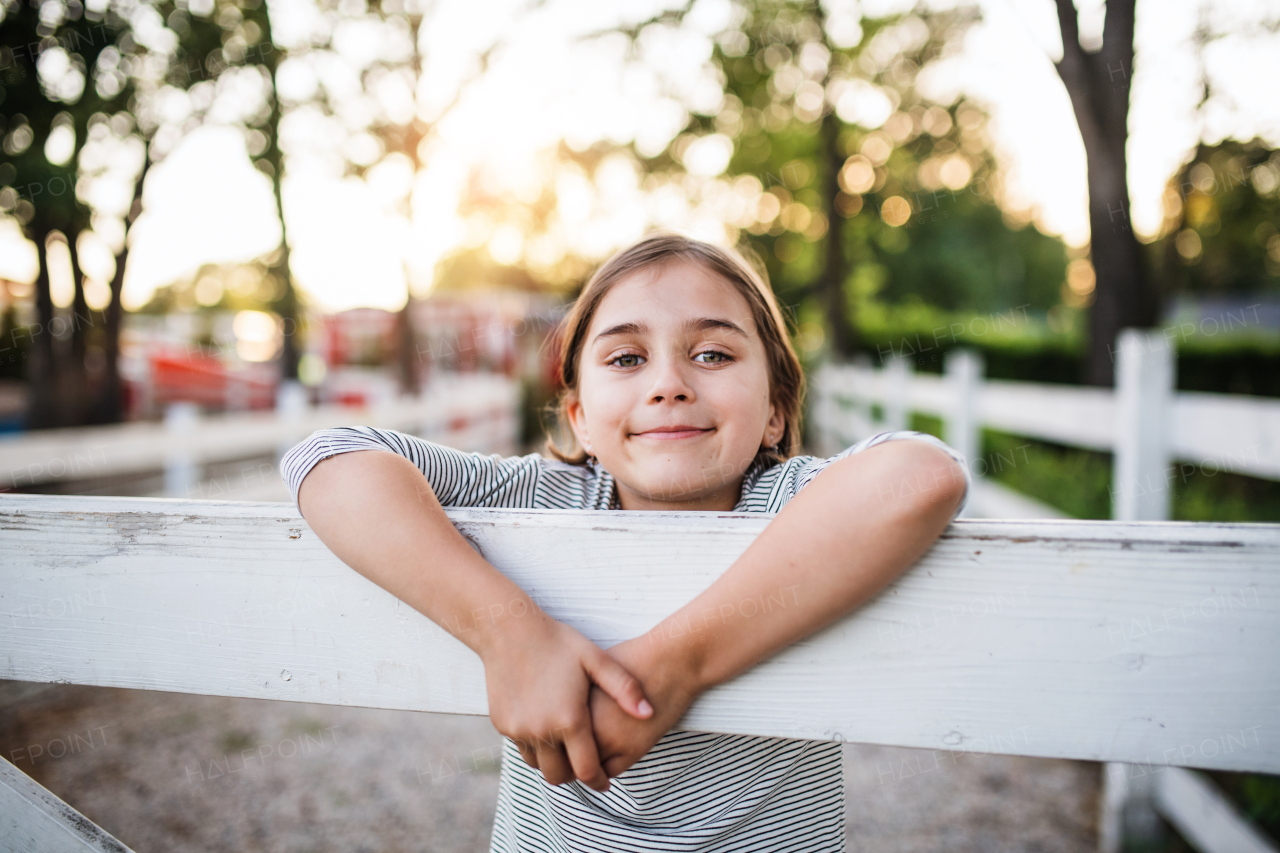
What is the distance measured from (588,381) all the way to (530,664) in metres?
0.66

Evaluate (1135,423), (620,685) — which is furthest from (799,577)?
(1135,423)

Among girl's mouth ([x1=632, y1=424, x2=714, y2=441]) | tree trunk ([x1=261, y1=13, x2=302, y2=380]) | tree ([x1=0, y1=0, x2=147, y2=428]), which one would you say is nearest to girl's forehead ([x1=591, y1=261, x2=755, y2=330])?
girl's mouth ([x1=632, y1=424, x2=714, y2=441])

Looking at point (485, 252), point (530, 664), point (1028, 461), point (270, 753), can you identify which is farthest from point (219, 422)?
point (485, 252)

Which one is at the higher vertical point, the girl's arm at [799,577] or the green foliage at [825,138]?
the green foliage at [825,138]

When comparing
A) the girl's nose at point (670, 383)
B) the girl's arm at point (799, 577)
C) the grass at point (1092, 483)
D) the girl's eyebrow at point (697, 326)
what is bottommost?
the grass at point (1092, 483)

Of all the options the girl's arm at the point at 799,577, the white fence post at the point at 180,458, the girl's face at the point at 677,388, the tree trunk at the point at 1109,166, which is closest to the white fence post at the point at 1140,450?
the girl's face at the point at 677,388

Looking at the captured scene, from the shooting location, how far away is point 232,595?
2.79 ft

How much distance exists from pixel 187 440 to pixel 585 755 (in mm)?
4824

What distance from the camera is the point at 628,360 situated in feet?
4.12

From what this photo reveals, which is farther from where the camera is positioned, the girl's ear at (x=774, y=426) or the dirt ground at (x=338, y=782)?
the dirt ground at (x=338, y=782)

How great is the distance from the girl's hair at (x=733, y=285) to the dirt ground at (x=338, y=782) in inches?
63.0

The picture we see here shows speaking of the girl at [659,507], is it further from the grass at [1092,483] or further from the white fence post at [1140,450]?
the grass at [1092,483]

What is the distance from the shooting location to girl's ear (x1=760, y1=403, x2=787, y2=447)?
147cm

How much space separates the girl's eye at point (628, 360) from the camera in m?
1.25
